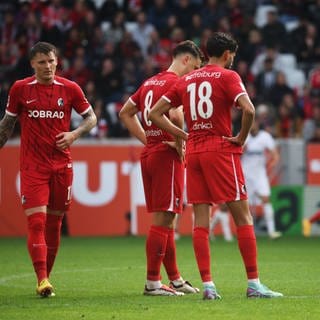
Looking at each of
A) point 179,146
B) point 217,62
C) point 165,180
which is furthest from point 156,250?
point 217,62

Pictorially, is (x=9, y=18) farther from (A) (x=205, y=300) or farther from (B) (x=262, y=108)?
(A) (x=205, y=300)

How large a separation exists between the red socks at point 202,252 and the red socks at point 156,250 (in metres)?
0.78

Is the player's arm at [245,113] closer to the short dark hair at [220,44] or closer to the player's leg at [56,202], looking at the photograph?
the short dark hair at [220,44]

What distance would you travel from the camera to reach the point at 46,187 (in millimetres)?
11000

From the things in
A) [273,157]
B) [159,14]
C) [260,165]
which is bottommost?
[260,165]

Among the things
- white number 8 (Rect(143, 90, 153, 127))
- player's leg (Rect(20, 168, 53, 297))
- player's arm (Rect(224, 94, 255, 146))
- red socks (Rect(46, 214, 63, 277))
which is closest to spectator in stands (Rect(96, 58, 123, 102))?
red socks (Rect(46, 214, 63, 277))

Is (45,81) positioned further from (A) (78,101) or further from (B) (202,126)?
(B) (202,126)

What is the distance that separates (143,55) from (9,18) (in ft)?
10.5

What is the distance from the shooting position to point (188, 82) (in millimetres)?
10406

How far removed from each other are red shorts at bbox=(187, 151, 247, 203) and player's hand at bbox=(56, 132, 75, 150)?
131 cm

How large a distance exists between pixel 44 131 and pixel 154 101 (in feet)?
3.67

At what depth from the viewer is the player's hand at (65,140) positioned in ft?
36.0

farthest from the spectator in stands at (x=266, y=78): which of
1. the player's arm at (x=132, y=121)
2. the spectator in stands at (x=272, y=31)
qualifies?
the player's arm at (x=132, y=121)

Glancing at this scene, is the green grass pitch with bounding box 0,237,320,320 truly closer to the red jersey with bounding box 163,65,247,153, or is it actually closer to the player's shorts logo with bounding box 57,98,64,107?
the red jersey with bounding box 163,65,247,153
